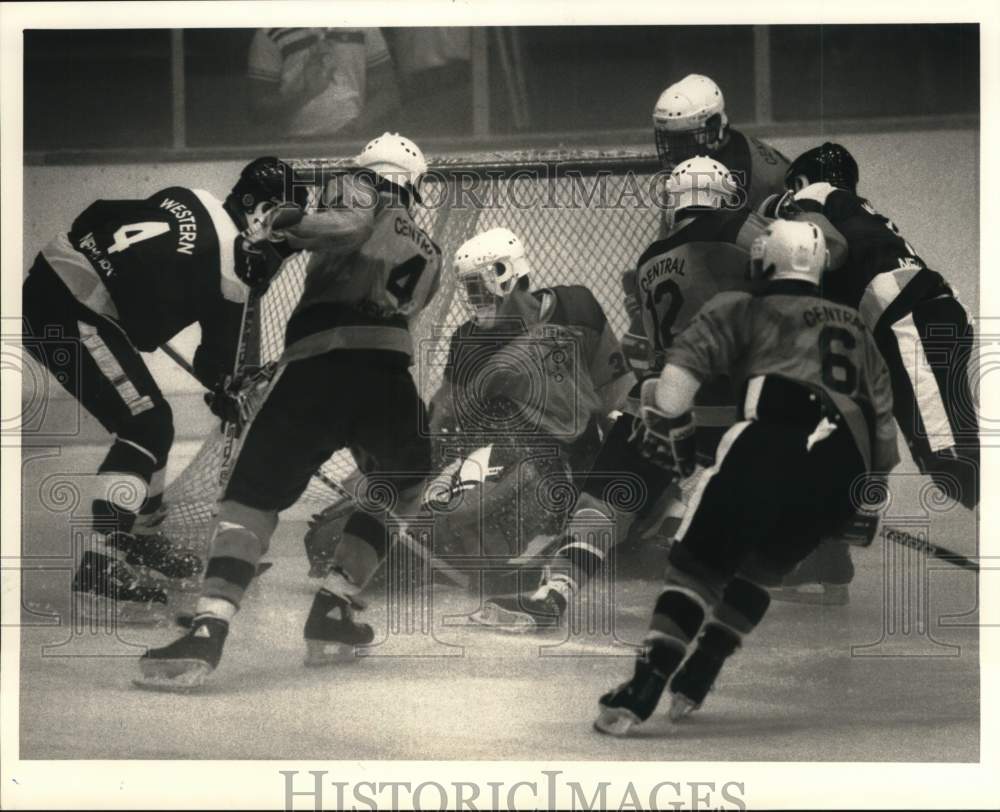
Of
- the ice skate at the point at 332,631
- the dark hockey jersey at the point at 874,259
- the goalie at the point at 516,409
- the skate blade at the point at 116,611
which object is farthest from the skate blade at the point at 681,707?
the skate blade at the point at 116,611

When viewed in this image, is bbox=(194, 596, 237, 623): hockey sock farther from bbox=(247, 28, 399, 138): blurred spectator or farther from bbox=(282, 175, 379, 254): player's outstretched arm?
bbox=(247, 28, 399, 138): blurred spectator

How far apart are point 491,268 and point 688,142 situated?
62 cm

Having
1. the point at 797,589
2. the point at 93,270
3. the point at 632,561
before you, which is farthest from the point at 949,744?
the point at 93,270

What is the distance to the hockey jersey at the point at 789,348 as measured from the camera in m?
3.48

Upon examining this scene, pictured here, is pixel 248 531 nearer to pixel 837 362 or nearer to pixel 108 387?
pixel 108 387

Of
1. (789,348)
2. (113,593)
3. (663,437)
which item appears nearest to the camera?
(789,348)

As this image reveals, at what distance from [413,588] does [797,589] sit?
1010mm

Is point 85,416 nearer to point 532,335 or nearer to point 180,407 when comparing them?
point 180,407

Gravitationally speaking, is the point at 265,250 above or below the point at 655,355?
above

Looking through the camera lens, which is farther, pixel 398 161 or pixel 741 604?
pixel 398 161

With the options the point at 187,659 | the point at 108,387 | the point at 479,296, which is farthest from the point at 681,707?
the point at 108,387

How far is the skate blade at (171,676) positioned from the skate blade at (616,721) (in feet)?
3.46

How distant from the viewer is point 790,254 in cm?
353

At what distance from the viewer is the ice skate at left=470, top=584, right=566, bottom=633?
11.9 feet
